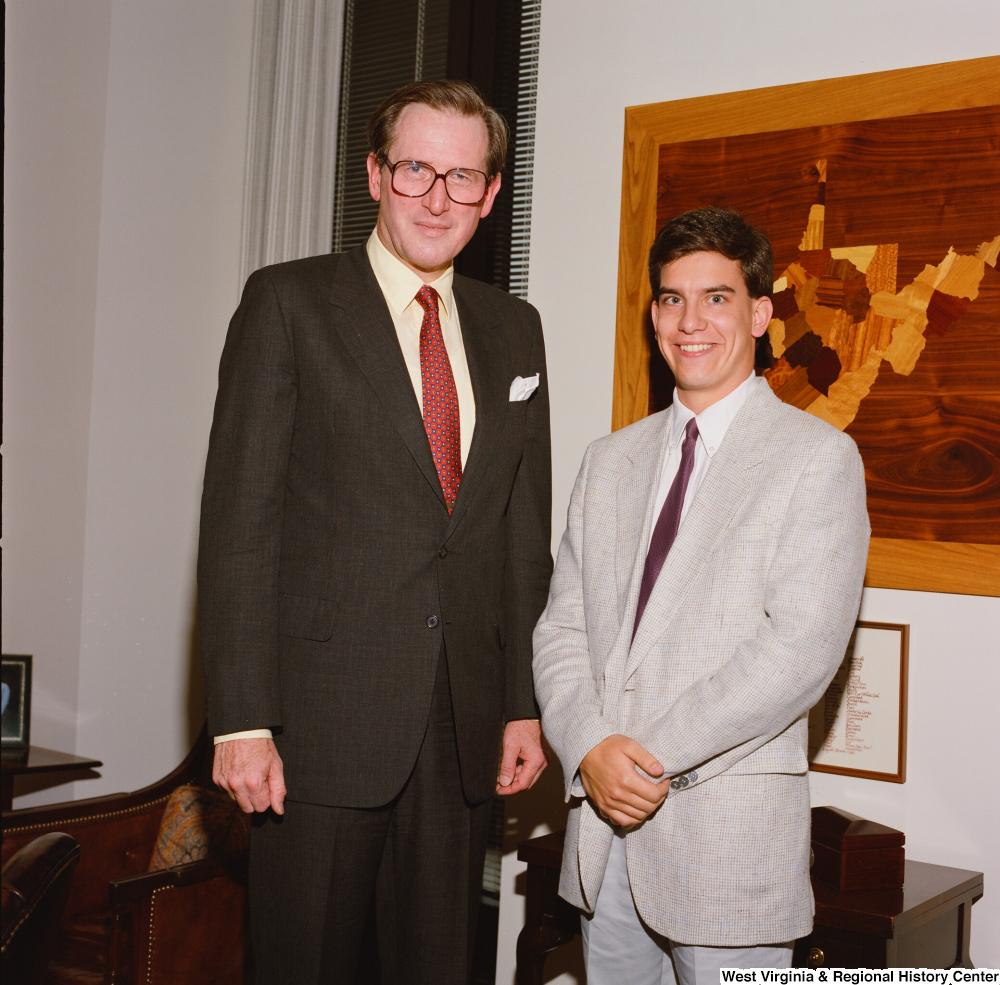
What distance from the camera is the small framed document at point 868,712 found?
7.87 feet

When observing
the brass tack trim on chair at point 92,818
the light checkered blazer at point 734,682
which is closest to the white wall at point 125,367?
the brass tack trim on chair at point 92,818

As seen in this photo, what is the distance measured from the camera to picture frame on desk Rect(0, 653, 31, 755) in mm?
3395

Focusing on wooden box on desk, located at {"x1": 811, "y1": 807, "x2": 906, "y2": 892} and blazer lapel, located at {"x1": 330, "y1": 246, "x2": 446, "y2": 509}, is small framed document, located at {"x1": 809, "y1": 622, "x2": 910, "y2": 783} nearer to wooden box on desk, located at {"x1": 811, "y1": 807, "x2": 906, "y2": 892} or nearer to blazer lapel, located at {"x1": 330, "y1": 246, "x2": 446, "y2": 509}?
wooden box on desk, located at {"x1": 811, "y1": 807, "x2": 906, "y2": 892}

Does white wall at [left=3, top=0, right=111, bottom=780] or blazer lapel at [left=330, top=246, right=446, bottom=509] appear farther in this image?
white wall at [left=3, top=0, right=111, bottom=780]

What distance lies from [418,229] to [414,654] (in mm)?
796

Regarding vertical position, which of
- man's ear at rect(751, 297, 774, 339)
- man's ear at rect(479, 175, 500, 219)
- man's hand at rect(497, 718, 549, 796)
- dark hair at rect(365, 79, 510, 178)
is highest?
dark hair at rect(365, 79, 510, 178)

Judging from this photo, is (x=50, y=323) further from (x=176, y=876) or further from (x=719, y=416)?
(x=719, y=416)

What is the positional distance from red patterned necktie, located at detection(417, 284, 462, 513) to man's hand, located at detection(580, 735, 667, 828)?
0.52 metres

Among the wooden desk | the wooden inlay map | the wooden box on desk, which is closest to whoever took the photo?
the wooden desk

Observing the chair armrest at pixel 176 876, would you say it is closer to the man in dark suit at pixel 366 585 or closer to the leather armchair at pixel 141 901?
the leather armchair at pixel 141 901

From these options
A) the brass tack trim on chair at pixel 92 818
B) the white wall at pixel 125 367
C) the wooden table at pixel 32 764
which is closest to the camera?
the brass tack trim on chair at pixel 92 818

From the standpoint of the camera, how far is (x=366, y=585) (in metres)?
1.89

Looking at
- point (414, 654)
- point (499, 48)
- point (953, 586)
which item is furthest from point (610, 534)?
point (499, 48)

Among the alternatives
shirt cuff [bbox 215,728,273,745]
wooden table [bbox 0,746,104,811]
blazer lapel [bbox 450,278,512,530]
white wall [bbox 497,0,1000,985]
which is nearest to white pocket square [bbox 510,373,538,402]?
blazer lapel [bbox 450,278,512,530]
